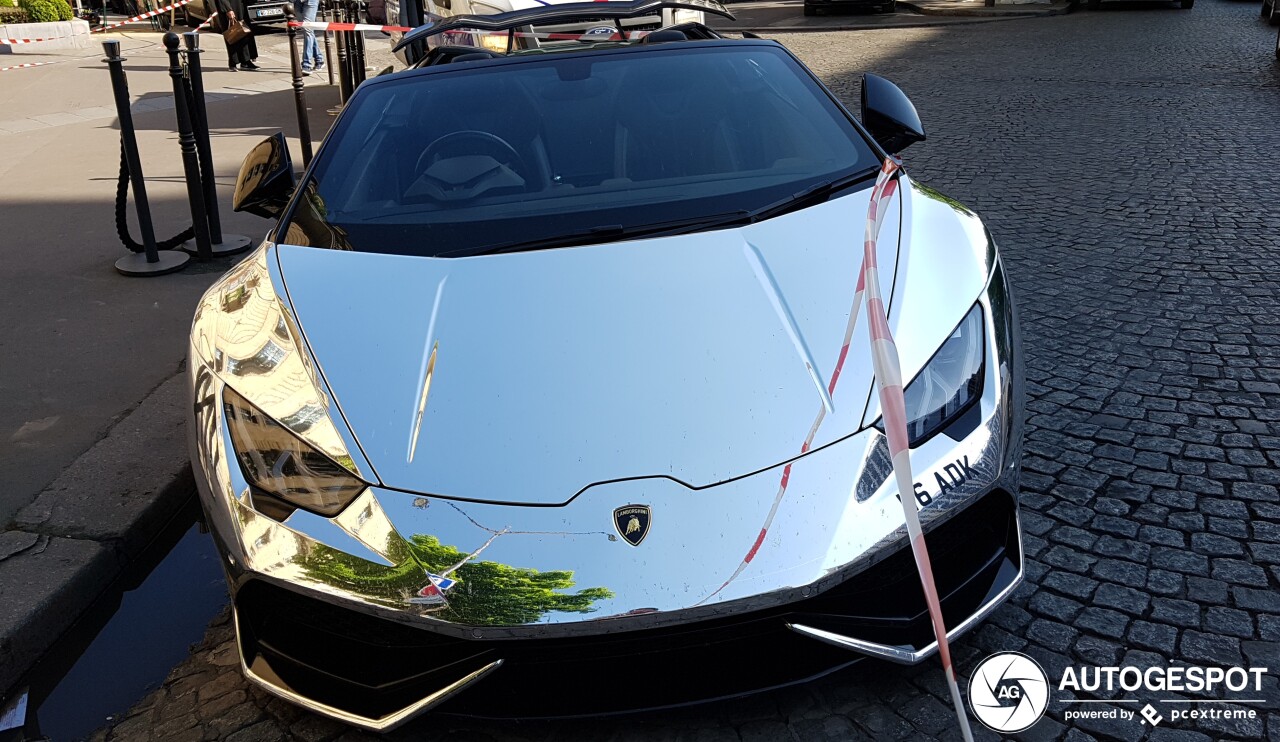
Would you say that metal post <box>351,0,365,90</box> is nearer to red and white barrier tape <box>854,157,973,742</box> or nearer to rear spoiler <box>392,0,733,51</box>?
rear spoiler <box>392,0,733,51</box>

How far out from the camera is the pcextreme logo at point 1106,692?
2188mm

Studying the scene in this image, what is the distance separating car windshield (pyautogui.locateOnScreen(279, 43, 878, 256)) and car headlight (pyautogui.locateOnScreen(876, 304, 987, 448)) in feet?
2.32

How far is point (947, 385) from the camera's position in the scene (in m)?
2.30

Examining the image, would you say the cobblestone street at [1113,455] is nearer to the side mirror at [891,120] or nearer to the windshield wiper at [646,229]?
the side mirror at [891,120]

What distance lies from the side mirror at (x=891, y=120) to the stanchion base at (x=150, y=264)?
3.74m

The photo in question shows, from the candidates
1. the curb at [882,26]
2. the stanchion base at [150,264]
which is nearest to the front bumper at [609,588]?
the stanchion base at [150,264]

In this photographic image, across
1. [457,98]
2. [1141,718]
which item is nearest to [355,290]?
[457,98]

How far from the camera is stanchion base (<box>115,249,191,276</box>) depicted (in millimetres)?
5566

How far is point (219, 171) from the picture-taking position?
313 inches

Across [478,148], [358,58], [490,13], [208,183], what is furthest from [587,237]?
[358,58]

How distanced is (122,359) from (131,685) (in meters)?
2.19

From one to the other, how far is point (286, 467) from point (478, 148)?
1332 mm

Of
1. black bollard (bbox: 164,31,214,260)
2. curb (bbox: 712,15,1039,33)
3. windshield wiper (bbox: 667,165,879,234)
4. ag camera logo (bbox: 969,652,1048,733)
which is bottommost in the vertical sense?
curb (bbox: 712,15,1039,33)

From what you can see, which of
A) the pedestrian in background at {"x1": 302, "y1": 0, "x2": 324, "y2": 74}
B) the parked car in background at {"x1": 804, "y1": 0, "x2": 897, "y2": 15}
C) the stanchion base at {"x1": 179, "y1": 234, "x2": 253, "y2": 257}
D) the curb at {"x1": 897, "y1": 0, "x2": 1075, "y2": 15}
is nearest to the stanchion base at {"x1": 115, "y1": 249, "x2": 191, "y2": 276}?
the stanchion base at {"x1": 179, "y1": 234, "x2": 253, "y2": 257}
